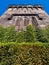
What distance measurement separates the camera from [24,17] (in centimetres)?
5025

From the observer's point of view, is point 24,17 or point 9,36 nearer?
point 9,36

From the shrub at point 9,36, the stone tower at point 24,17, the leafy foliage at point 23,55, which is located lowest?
the leafy foliage at point 23,55

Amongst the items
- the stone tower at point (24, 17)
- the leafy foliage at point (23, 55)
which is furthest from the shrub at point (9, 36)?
the stone tower at point (24, 17)

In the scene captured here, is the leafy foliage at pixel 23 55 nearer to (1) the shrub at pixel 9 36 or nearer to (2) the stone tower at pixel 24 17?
(1) the shrub at pixel 9 36

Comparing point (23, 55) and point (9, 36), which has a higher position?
point (9, 36)

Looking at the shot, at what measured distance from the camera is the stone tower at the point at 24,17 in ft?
145

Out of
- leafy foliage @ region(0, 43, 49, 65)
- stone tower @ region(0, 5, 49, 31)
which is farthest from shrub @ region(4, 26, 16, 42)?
stone tower @ region(0, 5, 49, 31)

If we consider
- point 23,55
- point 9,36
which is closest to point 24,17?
point 9,36

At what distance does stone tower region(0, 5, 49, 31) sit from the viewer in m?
44.2

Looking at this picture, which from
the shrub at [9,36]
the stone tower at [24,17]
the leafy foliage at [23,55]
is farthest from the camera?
the stone tower at [24,17]

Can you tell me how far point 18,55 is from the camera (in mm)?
19234

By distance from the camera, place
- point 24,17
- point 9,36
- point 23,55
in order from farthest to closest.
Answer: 1. point 24,17
2. point 9,36
3. point 23,55

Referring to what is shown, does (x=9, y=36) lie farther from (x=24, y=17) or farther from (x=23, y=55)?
(x=24, y=17)

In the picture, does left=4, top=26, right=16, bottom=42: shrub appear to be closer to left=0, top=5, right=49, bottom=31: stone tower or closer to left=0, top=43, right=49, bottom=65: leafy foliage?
left=0, top=43, right=49, bottom=65: leafy foliage
